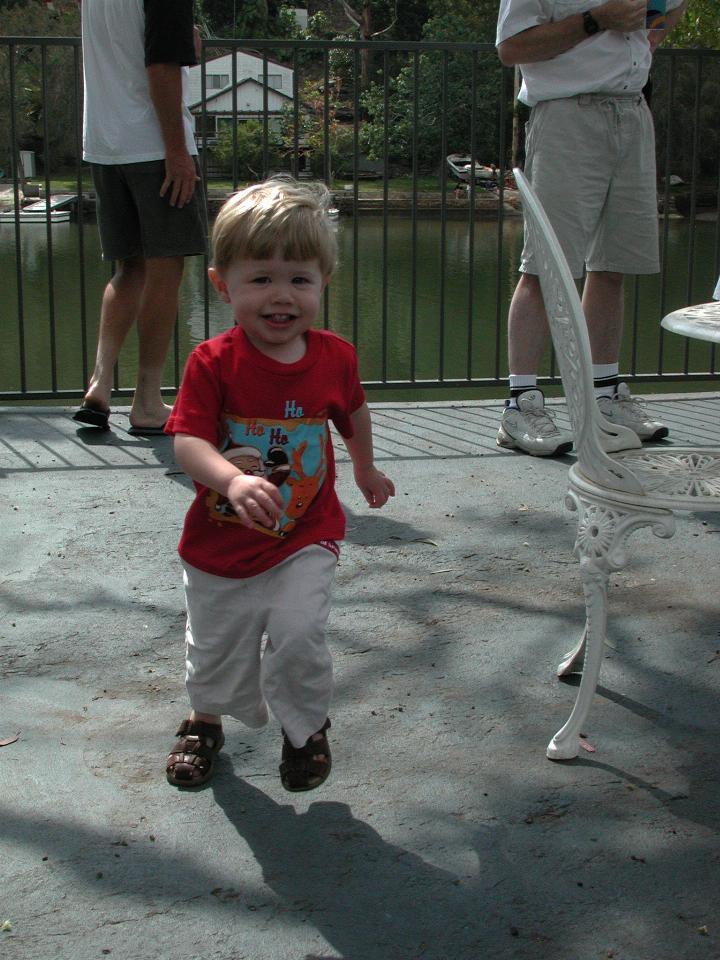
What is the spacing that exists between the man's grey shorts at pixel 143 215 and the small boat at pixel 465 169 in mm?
2581

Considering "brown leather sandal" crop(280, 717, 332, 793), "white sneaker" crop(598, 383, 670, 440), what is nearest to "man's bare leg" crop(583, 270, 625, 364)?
"white sneaker" crop(598, 383, 670, 440)

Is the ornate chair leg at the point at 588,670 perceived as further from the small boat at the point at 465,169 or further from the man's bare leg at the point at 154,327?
the small boat at the point at 465,169

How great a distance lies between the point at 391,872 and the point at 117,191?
3.68 meters

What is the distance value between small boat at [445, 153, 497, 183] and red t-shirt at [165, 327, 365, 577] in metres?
5.15

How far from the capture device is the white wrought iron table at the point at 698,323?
281cm

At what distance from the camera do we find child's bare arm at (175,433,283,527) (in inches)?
85.6

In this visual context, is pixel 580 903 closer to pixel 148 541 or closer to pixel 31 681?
pixel 31 681

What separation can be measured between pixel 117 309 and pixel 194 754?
3167 millimetres

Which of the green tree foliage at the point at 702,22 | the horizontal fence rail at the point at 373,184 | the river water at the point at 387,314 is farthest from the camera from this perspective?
the green tree foliage at the point at 702,22

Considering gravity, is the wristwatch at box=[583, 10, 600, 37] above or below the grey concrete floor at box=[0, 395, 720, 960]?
above

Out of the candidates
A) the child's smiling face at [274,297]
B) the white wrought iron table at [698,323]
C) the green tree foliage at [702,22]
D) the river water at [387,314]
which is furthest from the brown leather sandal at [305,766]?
the green tree foliage at [702,22]

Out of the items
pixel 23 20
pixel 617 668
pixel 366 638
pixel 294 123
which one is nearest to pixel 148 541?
pixel 366 638

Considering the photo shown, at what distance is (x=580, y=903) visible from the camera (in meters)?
2.18

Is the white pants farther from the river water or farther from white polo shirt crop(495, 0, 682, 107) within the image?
the river water
